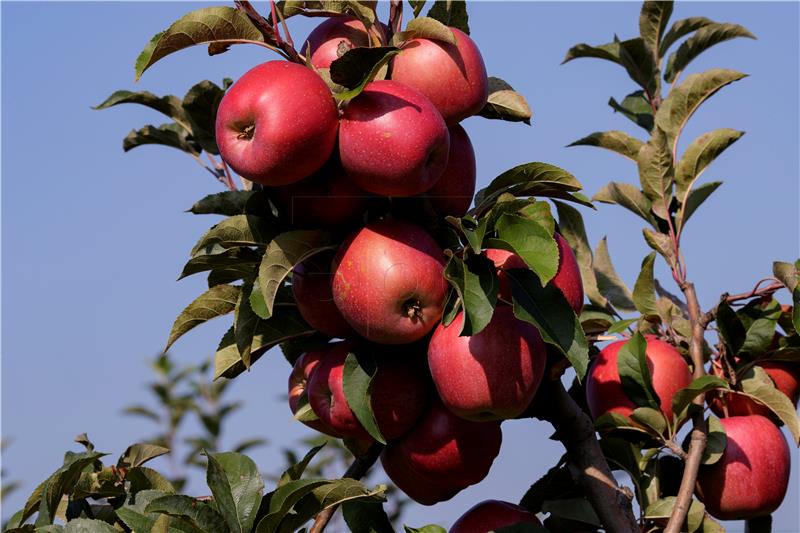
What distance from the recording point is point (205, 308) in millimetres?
1882

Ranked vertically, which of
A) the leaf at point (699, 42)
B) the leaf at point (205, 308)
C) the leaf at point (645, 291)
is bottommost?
the leaf at point (645, 291)

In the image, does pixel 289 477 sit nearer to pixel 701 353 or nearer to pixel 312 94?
pixel 312 94

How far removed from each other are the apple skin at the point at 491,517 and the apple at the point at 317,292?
500mm

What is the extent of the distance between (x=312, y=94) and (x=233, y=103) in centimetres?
15

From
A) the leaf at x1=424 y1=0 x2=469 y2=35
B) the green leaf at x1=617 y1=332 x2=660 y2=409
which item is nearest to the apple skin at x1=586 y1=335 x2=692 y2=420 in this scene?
the green leaf at x1=617 y1=332 x2=660 y2=409

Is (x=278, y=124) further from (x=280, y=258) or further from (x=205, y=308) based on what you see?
(x=205, y=308)

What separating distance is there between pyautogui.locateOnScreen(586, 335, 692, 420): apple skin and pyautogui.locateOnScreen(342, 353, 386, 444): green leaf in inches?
24.7

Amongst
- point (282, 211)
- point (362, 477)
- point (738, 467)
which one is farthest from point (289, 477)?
point (738, 467)

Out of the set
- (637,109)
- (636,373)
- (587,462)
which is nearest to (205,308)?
(587,462)

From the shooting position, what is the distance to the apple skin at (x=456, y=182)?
182cm

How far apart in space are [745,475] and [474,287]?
944 millimetres

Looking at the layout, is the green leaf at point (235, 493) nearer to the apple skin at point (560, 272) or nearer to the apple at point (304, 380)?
the apple at point (304, 380)

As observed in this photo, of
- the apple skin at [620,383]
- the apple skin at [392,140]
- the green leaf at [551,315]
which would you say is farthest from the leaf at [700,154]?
the apple skin at [392,140]

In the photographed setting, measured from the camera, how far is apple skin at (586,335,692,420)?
2.12m
